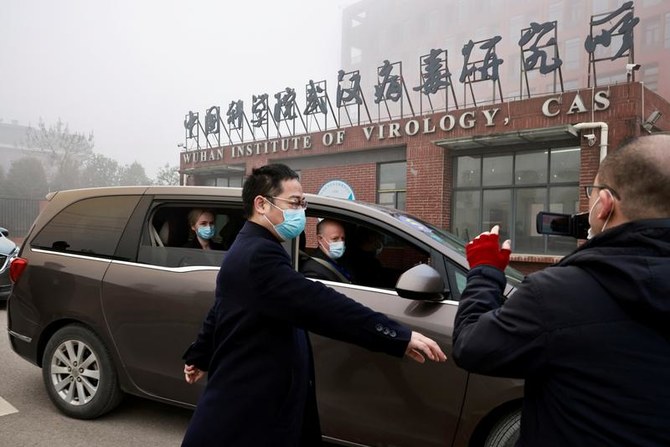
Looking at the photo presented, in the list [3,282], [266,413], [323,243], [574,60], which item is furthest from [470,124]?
[574,60]

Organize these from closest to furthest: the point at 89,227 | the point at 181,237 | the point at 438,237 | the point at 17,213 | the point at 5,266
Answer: the point at 438,237 → the point at 181,237 → the point at 89,227 → the point at 5,266 → the point at 17,213

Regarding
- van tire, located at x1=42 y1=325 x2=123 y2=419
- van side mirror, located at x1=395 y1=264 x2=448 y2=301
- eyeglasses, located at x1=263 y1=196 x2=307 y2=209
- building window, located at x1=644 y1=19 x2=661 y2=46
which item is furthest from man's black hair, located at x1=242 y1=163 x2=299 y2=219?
building window, located at x1=644 y1=19 x2=661 y2=46

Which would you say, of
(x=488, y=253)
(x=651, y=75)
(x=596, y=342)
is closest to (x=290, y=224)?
(x=488, y=253)

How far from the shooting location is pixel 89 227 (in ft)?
11.9

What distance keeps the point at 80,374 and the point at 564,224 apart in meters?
3.44

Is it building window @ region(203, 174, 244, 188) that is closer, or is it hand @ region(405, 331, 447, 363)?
hand @ region(405, 331, 447, 363)

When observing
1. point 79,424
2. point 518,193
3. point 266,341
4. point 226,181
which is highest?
point 226,181

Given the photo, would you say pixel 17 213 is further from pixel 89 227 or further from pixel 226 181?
pixel 89 227

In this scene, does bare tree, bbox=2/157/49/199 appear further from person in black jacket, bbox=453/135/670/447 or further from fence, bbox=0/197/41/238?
person in black jacket, bbox=453/135/670/447

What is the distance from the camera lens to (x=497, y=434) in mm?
2381

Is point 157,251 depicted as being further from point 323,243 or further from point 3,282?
point 3,282

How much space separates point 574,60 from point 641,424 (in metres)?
→ 46.9

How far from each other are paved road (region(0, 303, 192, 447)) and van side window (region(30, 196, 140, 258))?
3.99 ft

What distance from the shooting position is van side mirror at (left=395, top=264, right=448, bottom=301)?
7.55 feet
